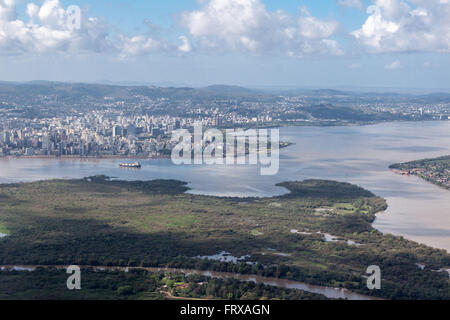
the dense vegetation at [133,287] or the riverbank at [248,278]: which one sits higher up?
the dense vegetation at [133,287]

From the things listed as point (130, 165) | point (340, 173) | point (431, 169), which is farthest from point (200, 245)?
point (431, 169)

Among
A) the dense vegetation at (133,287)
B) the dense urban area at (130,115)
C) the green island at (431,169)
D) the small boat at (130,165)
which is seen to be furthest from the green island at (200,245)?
the dense urban area at (130,115)

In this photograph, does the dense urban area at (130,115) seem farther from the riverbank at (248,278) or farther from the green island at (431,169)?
the riverbank at (248,278)

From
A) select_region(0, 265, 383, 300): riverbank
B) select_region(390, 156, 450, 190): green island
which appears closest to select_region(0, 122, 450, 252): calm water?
select_region(390, 156, 450, 190): green island

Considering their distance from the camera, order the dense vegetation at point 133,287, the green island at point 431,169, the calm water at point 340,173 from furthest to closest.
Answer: the green island at point 431,169, the calm water at point 340,173, the dense vegetation at point 133,287

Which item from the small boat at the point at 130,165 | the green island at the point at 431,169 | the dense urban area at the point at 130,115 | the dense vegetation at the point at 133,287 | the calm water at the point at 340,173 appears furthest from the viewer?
the dense urban area at the point at 130,115
